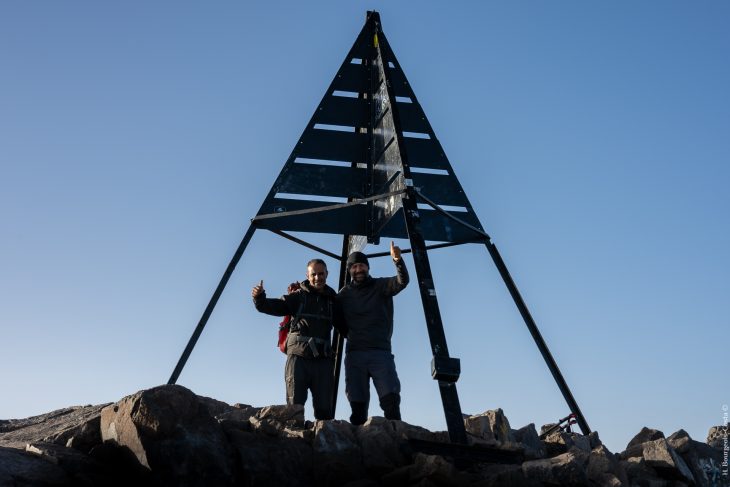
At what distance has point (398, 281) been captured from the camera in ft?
27.8

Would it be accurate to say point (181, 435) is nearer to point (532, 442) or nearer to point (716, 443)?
point (532, 442)

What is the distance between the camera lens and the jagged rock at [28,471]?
5230mm

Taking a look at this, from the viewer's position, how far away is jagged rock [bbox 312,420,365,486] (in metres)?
6.05

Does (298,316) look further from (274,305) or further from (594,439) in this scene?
(594,439)

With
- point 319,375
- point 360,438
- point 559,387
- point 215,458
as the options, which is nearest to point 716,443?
point 559,387

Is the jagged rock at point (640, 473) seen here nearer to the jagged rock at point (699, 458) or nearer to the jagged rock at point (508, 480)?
the jagged rock at point (699, 458)

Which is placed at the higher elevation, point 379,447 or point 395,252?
point 395,252

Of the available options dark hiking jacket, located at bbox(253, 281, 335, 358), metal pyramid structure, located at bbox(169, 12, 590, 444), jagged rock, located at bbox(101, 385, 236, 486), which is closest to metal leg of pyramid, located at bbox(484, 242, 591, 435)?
metal pyramid structure, located at bbox(169, 12, 590, 444)

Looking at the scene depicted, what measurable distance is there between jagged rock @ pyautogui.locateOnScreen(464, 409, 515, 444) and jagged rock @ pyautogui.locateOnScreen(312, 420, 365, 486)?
7.11 feet

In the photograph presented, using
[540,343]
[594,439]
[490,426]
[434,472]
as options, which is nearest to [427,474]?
[434,472]

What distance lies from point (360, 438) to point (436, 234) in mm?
Result: 4890

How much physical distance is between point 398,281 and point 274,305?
139 centimetres

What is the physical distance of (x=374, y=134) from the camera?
430 inches

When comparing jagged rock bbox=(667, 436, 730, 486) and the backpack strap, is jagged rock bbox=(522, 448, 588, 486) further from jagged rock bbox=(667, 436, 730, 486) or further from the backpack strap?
the backpack strap
